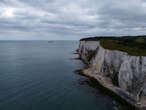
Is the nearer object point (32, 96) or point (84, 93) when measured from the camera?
point (32, 96)

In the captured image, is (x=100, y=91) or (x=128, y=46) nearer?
(x=100, y=91)

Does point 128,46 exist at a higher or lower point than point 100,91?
higher

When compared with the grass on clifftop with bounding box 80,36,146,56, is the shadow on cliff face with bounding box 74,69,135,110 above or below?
below

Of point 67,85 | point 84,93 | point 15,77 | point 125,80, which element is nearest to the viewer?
point 125,80

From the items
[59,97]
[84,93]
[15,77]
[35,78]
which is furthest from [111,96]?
[15,77]

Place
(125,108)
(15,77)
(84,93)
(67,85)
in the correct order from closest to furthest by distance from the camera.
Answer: (125,108) → (84,93) → (67,85) → (15,77)

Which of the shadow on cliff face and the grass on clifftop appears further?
the grass on clifftop

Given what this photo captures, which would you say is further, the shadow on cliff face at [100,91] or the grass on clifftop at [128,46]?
the grass on clifftop at [128,46]

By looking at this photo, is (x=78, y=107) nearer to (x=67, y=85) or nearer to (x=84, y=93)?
(x=84, y=93)

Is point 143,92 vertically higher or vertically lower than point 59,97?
higher

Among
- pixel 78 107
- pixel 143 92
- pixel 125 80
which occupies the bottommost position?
pixel 78 107

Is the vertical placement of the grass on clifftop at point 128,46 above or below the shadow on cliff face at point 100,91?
above
